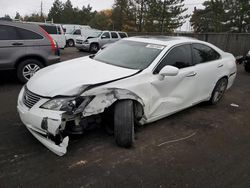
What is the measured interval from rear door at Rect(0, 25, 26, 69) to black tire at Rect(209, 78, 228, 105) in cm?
470

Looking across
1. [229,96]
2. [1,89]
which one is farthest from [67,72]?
[229,96]

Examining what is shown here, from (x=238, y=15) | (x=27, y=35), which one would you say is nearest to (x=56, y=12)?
(x=238, y=15)

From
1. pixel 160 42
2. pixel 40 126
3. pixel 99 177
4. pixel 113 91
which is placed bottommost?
pixel 99 177

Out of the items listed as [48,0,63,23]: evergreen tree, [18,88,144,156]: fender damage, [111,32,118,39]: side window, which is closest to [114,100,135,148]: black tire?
[18,88,144,156]: fender damage

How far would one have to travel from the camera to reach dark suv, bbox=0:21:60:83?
19.5 feet

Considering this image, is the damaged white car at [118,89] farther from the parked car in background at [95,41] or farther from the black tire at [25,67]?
the parked car in background at [95,41]

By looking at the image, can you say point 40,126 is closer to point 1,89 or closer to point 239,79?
point 1,89

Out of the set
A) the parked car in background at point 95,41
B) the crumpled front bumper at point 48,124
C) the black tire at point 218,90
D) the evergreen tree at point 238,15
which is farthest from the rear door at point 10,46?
the evergreen tree at point 238,15

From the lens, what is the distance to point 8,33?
6.01 metres

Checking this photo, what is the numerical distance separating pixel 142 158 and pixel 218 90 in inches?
115

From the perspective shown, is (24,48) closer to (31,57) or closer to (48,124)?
(31,57)

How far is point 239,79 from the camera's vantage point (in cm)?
840

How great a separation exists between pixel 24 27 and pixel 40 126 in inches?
168

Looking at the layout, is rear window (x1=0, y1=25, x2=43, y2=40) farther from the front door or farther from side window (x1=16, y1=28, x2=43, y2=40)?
the front door
